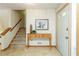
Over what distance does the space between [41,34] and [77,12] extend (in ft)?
14.2

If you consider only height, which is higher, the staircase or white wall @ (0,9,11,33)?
white wall @ (0,9,11,33)

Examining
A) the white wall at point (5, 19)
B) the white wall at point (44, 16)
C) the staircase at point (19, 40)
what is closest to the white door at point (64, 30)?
the white wall at point (44, 16)

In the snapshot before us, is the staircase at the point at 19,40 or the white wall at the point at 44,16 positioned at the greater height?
A: the white wall at the point at 44,16

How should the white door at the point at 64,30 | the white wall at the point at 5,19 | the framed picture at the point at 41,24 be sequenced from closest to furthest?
the white door at the point at 64,30 < the framed picture at the point at 41,24 < the white wall at the point at 5,19

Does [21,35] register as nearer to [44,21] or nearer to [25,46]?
[25,46]

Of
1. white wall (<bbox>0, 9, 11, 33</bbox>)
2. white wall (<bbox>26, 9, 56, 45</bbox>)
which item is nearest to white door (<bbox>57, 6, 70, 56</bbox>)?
white wall (<bbox>26, 9, 56, 45</bbox>)

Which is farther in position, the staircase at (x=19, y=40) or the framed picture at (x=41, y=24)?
the framed picture at (x=41, y=24)

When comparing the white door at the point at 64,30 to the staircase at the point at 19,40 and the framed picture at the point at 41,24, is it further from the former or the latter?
the staircase at the point at 19,40

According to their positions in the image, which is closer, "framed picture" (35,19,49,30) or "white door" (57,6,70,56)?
"white door" (57,6,70,56)

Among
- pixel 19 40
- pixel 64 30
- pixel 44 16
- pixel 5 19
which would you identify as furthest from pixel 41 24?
pixel 64 30

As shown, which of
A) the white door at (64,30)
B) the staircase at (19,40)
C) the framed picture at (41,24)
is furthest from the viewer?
the framed picture at (41,24)

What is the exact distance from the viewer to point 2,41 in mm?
7121

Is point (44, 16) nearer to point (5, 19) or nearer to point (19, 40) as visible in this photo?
point (19, 40)

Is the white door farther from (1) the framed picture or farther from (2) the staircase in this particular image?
(2) the staircase
